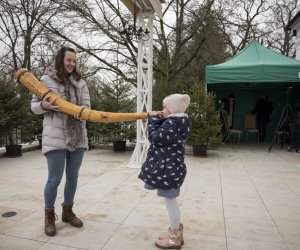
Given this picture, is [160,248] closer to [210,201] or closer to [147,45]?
[210,201]

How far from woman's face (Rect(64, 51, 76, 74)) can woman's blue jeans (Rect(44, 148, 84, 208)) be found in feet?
2.49

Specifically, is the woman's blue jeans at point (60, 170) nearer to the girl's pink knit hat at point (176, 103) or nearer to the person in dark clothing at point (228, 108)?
the girl's pink knit hat at point (176, 103)

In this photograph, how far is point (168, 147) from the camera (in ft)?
8.16

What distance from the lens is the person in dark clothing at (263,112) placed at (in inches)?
426

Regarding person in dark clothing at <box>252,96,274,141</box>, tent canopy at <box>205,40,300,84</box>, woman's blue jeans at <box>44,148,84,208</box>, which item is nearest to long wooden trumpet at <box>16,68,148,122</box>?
woman's blue jeans at <box>44,148,84,208</box>

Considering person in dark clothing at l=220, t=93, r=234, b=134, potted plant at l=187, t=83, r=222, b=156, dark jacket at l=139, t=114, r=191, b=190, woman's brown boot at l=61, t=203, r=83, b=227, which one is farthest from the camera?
person in dark clothing at l=220, t=93, r=234, b=134

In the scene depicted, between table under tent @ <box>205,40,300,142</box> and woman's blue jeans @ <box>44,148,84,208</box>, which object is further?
table under tent @ <box>205,40,300,142</box>

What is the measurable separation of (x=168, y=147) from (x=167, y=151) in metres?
0.03

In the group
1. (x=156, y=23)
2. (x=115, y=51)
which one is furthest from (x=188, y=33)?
(x=115, y=51)

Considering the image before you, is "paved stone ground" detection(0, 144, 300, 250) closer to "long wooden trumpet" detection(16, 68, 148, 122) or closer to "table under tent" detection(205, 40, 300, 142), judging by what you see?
"long wooden trumpet" detection(16, 68, 148, 122)

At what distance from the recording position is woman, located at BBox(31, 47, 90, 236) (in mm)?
2703

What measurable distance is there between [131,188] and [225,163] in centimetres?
299

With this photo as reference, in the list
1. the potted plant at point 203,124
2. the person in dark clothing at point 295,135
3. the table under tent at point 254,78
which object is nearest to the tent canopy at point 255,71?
the table under tent at point 254,78

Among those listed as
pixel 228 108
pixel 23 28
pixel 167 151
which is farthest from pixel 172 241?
pixel 23 28
